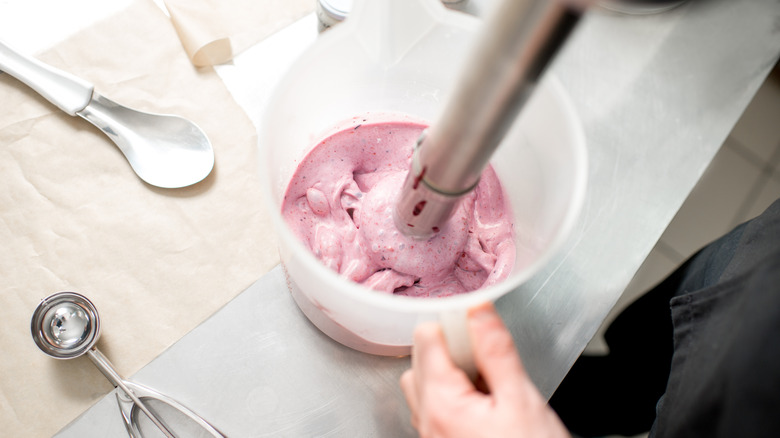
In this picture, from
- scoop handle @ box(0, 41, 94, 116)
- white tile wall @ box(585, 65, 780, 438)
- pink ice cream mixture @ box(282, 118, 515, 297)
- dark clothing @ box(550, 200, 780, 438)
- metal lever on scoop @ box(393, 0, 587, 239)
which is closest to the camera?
metal lever on scoop @ box(393, 0, 587, 239)

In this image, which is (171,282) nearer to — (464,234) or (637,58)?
(464,234)

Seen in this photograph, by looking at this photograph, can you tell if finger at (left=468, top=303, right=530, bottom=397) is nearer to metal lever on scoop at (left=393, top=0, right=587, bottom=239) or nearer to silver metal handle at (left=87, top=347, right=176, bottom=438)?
metal lever on scoop at (left=393, top=0, right=587, bottom=239)

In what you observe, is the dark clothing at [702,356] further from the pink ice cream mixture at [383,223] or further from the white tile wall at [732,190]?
the white tile wall at [732,190]

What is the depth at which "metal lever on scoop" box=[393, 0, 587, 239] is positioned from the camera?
22 cm

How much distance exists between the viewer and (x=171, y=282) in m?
0.62

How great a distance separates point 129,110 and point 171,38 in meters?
0.13

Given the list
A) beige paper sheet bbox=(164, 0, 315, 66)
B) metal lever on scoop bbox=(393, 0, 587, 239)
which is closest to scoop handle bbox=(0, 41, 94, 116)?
beige paper sheet bbox=(164, 0, 315, 66)

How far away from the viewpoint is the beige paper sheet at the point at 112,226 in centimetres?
59

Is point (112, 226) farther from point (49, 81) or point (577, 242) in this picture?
point (577, 242)

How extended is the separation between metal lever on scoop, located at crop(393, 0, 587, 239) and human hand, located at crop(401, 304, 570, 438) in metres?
0.10

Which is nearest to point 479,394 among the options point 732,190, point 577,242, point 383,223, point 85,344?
point 383,223

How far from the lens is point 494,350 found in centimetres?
40

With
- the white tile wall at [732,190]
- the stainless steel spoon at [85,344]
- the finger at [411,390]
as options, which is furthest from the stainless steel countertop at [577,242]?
the white tile wall at [732,190]

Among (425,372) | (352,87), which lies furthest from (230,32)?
(425,372)
